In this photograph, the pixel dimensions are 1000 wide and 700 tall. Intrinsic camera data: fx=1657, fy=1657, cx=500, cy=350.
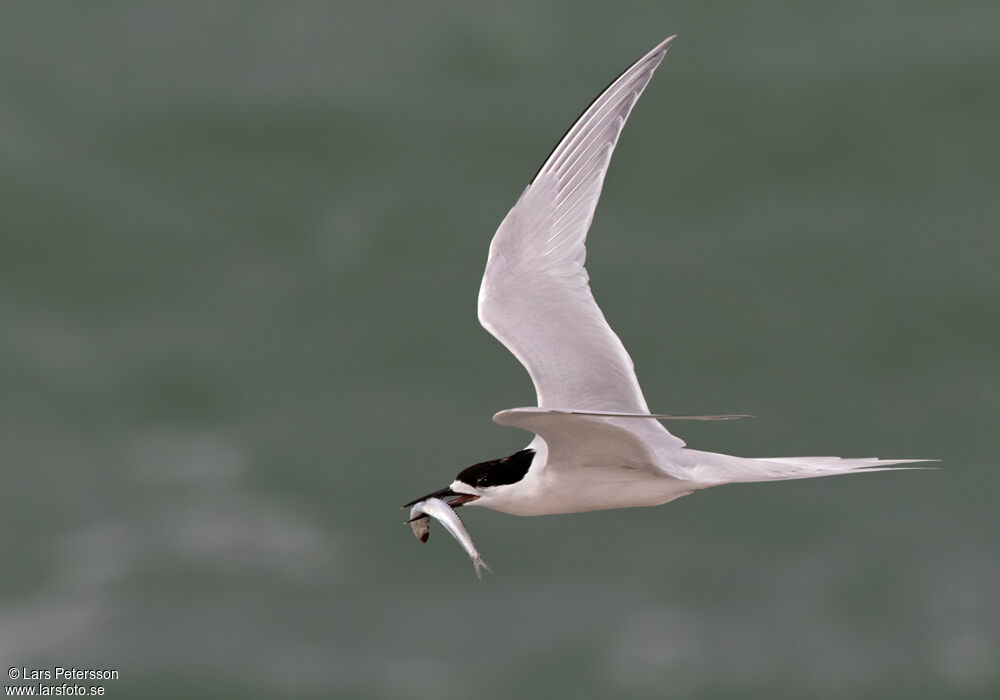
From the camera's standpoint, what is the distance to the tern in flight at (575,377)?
6.73 metres

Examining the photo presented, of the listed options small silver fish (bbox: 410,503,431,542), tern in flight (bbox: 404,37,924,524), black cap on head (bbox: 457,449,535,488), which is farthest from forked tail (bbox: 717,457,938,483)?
small silver fish (bbox: 410,503,431,542)

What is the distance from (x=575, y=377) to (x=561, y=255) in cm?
71

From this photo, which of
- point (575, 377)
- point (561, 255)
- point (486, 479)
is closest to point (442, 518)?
point (486, 479)

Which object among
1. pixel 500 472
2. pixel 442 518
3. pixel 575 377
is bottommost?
pixel 442 518

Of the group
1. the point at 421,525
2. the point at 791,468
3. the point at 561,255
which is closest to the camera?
the point at 791,468

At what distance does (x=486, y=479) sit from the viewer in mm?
7227

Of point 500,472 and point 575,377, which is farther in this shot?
point 575,377

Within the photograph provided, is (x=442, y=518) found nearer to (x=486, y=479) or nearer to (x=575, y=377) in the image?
(x=486, y=479)

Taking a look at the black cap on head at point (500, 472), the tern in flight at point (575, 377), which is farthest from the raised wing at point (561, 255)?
the black cap on head at point (500, 472)

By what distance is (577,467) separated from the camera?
686cm

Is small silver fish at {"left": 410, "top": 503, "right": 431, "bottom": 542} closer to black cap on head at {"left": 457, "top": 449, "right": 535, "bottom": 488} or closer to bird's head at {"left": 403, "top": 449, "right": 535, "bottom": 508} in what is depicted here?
bird's head at {"left": 403, "top": 449, "right": 535, "bottom": 508}

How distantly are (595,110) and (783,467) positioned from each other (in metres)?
2.06

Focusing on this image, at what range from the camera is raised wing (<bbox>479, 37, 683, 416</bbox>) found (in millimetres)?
7590

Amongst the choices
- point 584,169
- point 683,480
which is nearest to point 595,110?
point 584,169
